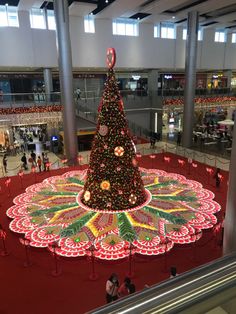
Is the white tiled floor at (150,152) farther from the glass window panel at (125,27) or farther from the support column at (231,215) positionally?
the glass window panel at (125,27)

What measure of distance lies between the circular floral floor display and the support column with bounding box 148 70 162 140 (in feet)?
49.6

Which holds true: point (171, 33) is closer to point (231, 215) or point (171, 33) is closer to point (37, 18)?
point (37, 18)

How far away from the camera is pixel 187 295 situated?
0.97m

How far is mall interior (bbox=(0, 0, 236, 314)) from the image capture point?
5855mm

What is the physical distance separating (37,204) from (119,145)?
4.33 m

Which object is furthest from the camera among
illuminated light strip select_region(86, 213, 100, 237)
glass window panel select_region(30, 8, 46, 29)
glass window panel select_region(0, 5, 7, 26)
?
glass window panel select_region(30, 8, 46, 29)

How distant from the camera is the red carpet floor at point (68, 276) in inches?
229

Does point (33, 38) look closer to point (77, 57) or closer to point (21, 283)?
point (77, 57)

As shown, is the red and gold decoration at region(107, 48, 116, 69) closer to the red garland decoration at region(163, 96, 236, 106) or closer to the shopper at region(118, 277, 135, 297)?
the shopper at region(118, 277, 135, 297)

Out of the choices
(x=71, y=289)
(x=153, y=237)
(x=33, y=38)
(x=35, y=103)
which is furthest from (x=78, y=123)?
(x=71, y=289)

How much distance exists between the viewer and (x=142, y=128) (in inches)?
1089

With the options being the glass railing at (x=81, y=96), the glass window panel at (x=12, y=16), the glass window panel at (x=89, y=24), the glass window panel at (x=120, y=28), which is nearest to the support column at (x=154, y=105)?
the glass railing at (x=81, y=96)

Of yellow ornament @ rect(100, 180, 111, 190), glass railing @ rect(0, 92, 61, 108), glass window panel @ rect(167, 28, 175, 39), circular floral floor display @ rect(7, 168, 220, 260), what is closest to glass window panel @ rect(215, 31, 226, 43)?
glass window panel @ rect(167, 28, 175, 39)

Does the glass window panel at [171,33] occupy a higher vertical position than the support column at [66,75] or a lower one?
higher
